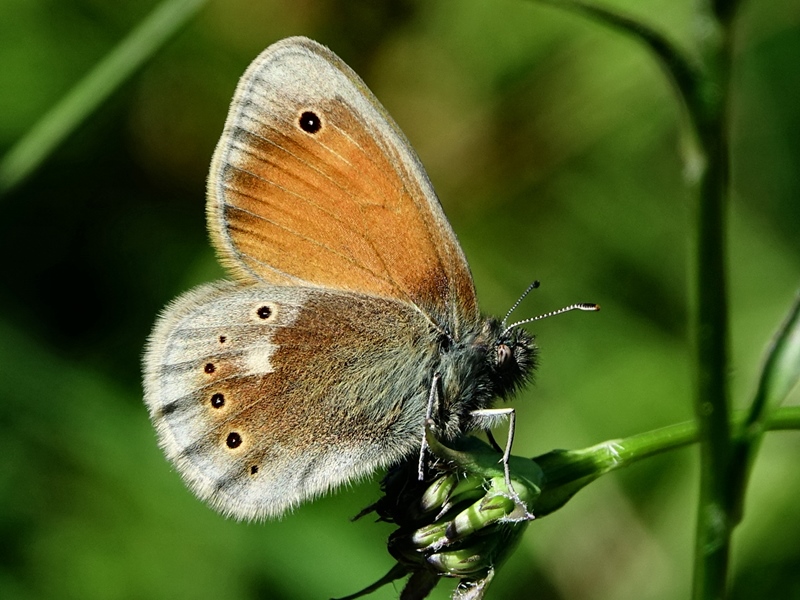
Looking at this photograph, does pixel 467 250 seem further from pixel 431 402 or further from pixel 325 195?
pixel 431 402

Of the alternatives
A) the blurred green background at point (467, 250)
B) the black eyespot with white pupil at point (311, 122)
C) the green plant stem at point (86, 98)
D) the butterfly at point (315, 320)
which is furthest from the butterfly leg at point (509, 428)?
the green plant stem at point (86, 98)

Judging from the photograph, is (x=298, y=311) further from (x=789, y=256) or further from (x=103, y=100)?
(x=789, y=256)

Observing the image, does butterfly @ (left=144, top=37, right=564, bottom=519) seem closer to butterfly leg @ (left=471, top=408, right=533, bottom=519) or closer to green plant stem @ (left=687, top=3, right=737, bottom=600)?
butterfly leg @ (left=471, top=408, right=533, bottom=519)

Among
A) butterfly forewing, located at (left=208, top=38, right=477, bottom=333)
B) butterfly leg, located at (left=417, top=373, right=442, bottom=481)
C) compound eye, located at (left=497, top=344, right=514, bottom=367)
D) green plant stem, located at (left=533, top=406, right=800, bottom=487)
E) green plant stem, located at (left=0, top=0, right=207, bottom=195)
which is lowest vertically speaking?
green plant stem, located at (left=533, top=406, right=800, bottom=487)

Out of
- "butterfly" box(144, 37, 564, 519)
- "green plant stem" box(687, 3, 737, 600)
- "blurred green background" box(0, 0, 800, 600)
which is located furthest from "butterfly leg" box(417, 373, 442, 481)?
"blurred green background" box(0, 0, 800, 600)

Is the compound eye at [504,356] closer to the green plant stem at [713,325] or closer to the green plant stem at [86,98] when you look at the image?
the green plant stem at [713,325]

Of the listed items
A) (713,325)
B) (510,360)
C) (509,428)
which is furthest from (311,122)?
(713,325)

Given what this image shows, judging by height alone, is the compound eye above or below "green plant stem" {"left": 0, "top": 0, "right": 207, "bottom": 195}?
below
